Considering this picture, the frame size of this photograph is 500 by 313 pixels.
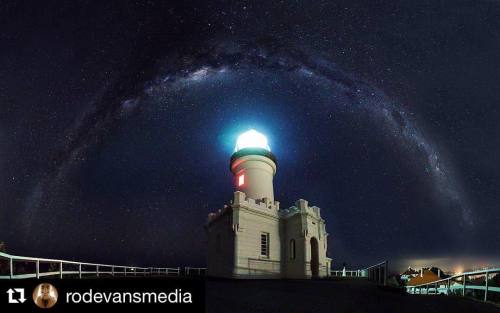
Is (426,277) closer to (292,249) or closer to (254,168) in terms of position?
(292,249)

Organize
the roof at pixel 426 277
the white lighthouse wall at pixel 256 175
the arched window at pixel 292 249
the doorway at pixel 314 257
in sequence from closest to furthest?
the arched window at pixel 292 249 < the doorway at pixel 314 257 < the roof at pixel 426 277 < the white lighthouse wall at pixel 256 175

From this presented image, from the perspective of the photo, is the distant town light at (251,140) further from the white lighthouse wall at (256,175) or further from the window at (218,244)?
the window at (218,244)

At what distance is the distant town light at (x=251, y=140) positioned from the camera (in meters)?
23.5

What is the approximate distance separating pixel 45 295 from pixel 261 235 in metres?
16.7

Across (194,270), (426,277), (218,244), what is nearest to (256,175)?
(218,244)

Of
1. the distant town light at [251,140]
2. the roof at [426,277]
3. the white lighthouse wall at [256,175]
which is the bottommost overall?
the roof at [426,277]

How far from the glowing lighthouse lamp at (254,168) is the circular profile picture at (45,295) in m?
18.4

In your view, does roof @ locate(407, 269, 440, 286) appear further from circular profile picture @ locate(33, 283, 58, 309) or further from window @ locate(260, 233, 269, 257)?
circular profile picture @ locate(33, 283, 58, 309)

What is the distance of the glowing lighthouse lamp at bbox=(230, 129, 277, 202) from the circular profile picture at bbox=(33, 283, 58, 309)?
723 inches

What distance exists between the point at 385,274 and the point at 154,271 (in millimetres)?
16756

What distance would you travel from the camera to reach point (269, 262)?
18016mm

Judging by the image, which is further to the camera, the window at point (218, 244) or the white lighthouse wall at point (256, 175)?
A: the white lighthouse wall at point (256, 175)

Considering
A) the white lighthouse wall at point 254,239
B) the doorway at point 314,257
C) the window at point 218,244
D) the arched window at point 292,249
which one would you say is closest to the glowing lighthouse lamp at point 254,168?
the white lighthouse wall at point 254,239

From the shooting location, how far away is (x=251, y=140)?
2369 centimetres
